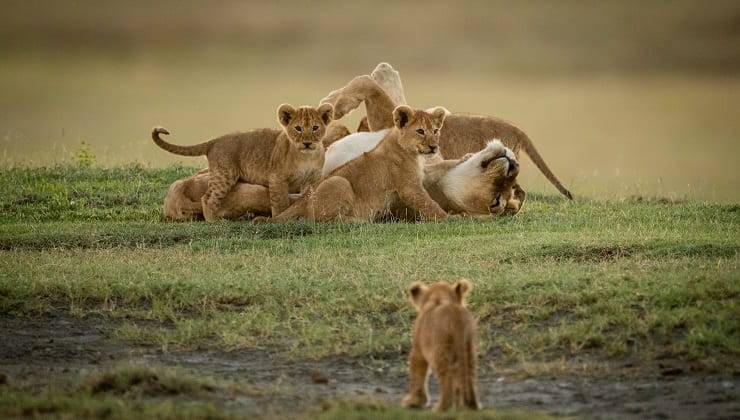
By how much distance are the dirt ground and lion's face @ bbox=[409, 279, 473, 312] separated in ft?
1.92

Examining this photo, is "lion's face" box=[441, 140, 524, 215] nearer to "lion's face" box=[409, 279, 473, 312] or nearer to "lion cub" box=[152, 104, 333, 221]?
"lion cub" box=[152, 104, 333, 221]

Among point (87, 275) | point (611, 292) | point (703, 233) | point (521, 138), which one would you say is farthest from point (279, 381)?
point (521, 138)

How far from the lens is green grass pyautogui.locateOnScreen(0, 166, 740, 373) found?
7336 mm

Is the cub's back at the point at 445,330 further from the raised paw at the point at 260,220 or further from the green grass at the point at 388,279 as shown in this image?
the raised paw at the point at 260,220

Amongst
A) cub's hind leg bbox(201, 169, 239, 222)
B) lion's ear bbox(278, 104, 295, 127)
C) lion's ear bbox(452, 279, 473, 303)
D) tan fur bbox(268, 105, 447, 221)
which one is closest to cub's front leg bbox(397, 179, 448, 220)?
tan fur bbox(268, 105, 447, 221)

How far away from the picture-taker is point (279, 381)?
6.68 meters

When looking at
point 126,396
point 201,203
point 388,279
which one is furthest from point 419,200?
point 126,396

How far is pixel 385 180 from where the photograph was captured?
37.1 ft

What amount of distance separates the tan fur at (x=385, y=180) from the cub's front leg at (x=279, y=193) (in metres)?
0.15

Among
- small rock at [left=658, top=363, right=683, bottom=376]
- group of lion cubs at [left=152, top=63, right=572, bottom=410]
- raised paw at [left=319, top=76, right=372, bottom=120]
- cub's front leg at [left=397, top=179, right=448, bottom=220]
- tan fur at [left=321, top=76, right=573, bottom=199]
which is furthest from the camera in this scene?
tan fur at [left=321, top=76, right=573, bottom=199]

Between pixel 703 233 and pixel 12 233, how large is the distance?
5682 mm

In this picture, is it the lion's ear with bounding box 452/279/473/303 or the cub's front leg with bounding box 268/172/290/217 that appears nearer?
the lion's ear with bounding box 452/279/473/303

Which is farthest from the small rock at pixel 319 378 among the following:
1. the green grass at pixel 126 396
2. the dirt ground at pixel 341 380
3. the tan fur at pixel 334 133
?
the tan fur at pixel 334 133

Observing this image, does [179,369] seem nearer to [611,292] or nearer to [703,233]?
[611,292]
